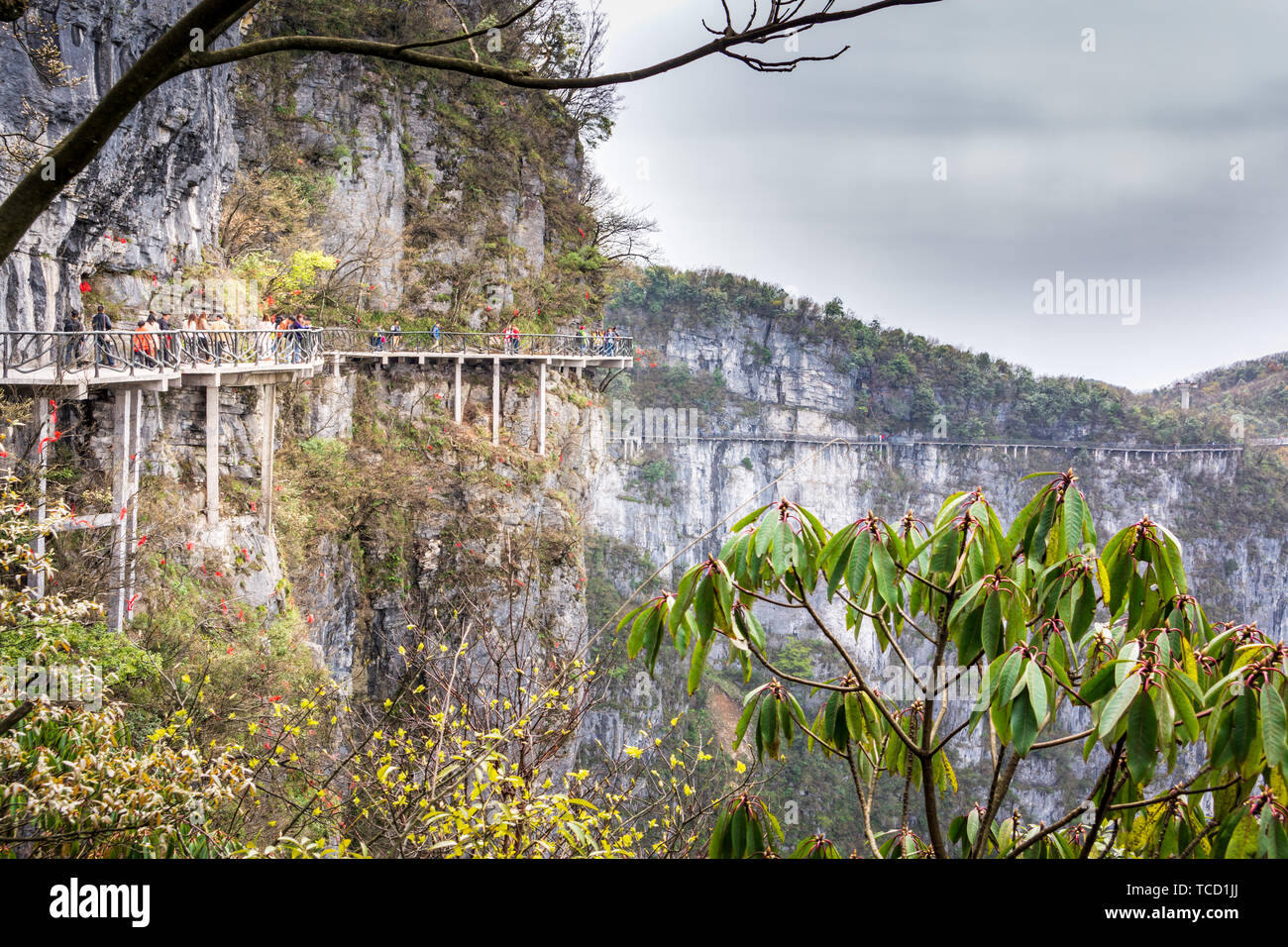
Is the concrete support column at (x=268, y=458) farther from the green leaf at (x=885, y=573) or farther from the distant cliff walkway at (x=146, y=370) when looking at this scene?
the green leaf at (x=885, y=573)

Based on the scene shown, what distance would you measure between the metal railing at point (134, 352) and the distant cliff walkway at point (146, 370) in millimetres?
13

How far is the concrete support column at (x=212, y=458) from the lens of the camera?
11344mm

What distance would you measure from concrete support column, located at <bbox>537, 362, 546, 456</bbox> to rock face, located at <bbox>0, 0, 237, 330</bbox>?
7635 millimetres

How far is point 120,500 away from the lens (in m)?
9.14

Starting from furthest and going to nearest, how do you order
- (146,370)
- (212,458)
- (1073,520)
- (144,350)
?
(212,458), (144,350), (146,370), (1073,520)

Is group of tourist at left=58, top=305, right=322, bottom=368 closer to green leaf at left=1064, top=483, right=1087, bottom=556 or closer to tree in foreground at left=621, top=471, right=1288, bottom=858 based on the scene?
tree in foreground at left=621, top=471, right=1288, bottom=858

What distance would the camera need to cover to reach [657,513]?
59594 mm

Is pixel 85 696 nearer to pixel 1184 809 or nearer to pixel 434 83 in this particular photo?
pixel 1184 809

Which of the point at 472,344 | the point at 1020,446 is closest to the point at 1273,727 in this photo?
the point at 472,344

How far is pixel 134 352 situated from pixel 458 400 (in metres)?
9.90

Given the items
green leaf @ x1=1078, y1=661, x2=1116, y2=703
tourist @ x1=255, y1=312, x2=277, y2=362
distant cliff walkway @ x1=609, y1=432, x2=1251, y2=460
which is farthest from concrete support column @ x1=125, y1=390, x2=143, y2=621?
distant cliff walkway @ x1=609, y1=432, x2=1251, y2=460

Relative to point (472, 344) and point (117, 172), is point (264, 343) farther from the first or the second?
point (472, 344)
